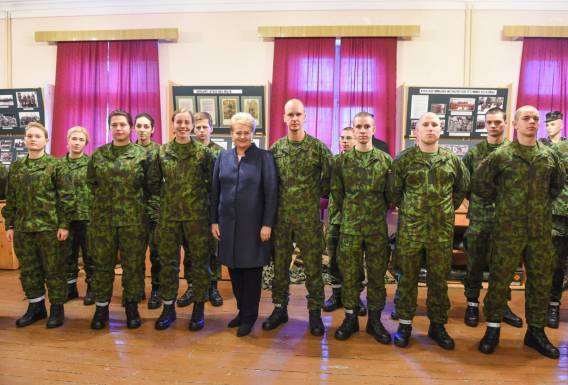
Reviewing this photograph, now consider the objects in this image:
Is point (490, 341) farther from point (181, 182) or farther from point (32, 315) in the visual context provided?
point (32, 315)

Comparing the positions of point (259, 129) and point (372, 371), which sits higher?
point (259, 129)

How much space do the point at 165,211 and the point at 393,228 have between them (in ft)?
11.2

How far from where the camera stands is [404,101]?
15.9 ft

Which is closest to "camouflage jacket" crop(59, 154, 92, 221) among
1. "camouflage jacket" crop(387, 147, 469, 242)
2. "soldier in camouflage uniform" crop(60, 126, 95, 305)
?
"soldier in camouflage uniform" crop(60, 126, 95, 305)

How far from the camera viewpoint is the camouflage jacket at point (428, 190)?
8.17 feet

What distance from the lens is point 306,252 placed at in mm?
2742

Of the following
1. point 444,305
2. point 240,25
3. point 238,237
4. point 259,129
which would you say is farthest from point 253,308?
point 240,25

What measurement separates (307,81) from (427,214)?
3.22 metres

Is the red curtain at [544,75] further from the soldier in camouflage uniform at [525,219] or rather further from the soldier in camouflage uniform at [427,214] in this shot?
the soldier in camouflage uniform at [427,214]

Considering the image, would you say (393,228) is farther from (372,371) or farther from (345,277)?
(372,371)

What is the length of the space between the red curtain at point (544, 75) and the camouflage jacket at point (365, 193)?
139 inches

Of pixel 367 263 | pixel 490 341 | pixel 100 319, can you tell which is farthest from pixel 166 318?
pixel 490 341

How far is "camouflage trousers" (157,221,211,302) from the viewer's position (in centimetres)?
281

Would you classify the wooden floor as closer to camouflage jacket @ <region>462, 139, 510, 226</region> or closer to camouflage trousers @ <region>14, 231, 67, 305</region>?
camouflage trousers @ <region>14, 231, 67, 305</region>
